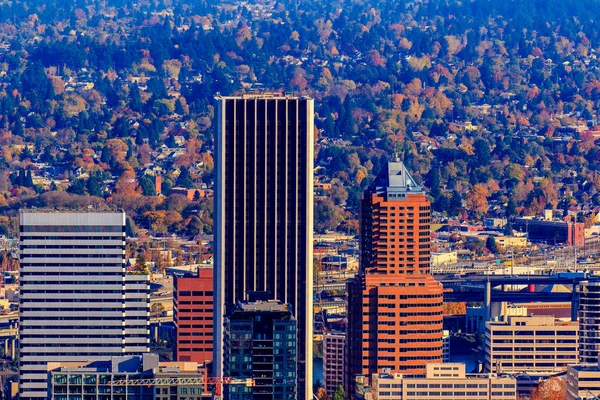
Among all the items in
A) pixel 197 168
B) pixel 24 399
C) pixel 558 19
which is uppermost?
pixel 558 19

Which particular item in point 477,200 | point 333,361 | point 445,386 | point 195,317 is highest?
point 477,200

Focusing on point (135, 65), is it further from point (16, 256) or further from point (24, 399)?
point (24, 399)

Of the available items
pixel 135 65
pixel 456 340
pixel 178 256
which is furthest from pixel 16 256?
pixel 135 65

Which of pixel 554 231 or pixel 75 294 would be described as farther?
pixel 554 231

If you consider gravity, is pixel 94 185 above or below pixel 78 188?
above

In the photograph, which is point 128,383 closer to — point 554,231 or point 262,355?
point 262,355

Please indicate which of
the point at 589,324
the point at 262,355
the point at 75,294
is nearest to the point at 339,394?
the point at 75,294
